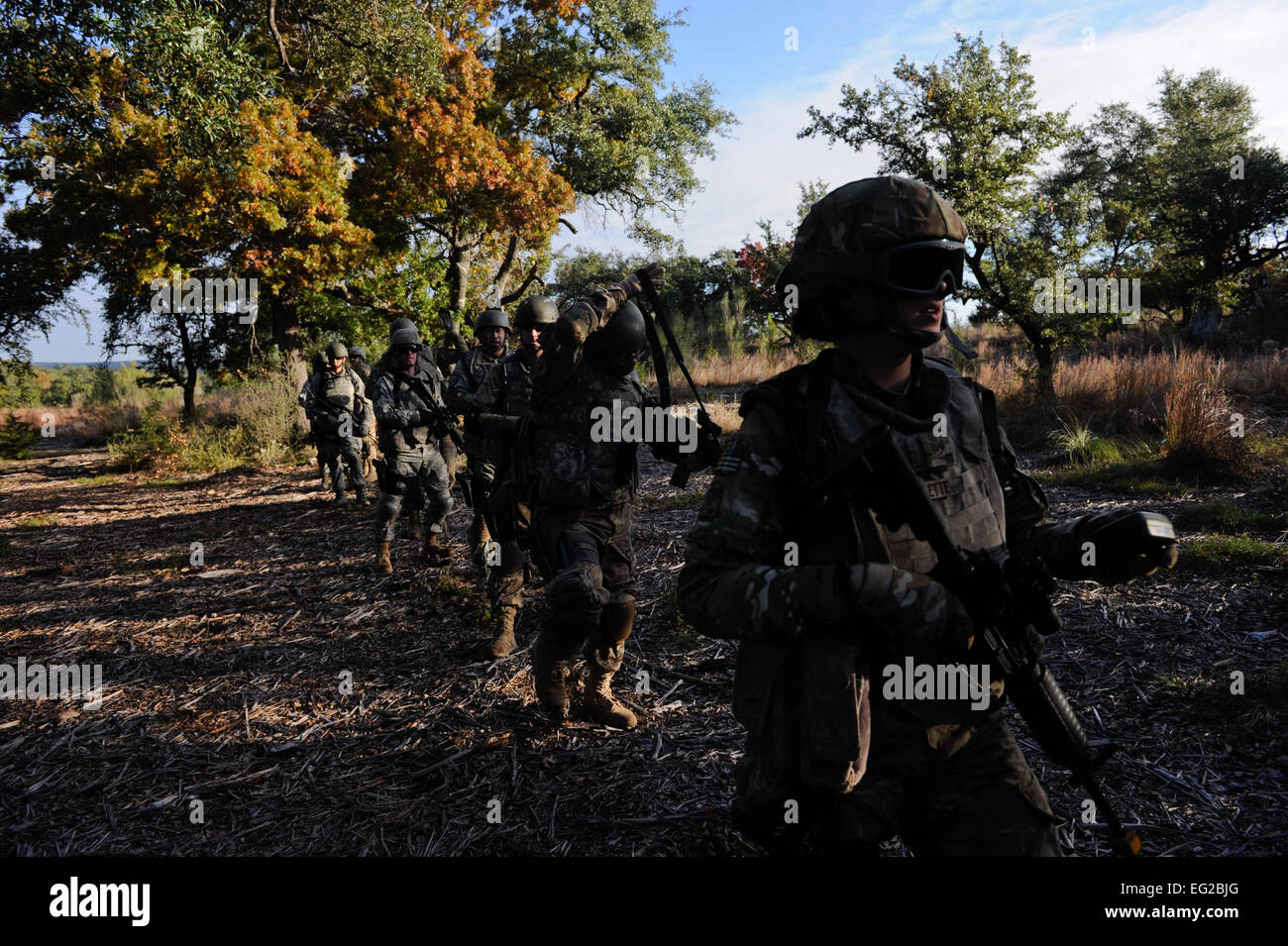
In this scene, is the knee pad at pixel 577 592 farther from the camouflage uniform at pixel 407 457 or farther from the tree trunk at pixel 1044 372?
the tree trunk at pixel 1044 372

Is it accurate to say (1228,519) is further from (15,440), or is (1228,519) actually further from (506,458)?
(15,440)

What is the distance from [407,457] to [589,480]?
13.9 ft

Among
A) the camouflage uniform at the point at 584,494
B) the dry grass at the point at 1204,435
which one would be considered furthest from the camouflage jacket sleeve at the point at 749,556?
the dry grass at the point at 1204,435

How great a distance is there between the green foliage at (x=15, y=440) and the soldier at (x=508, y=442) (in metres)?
20.6

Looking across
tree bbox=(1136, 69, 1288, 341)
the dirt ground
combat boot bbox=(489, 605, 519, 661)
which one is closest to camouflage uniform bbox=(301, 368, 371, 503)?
the dirt ground

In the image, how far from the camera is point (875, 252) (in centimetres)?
172

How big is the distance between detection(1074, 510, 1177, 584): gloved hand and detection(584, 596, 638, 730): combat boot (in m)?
2.63

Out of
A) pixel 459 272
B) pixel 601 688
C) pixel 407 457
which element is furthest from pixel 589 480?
pixel 459 272

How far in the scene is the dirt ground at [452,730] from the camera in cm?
300

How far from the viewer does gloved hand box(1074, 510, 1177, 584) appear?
1.46 m

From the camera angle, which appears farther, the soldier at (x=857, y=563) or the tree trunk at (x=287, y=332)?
the tree trunk at (x=287, y=332)

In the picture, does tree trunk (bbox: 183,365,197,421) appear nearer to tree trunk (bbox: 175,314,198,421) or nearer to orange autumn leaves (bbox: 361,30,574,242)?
tree trunk (bbox: 175,314,198,421)
